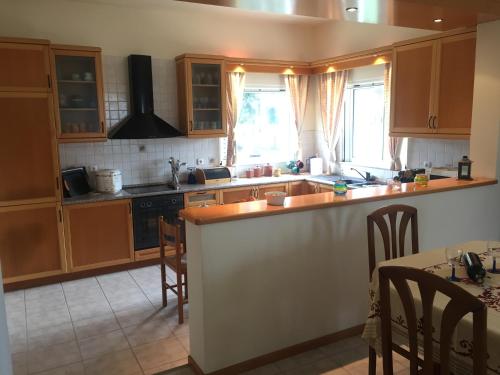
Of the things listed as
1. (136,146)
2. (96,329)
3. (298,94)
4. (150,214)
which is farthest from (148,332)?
(298,94)

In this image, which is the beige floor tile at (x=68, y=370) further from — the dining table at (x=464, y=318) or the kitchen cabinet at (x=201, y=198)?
the kitchen cabinet at (x=201, y=198)

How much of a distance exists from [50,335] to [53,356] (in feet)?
1.10

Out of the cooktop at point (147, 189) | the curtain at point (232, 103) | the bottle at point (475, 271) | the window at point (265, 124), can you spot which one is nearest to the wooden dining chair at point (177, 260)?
the cooktop at point (147, 189)

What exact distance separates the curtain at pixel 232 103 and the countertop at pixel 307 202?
2623 mm

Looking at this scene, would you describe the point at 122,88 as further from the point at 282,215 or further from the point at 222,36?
the point at 282,215

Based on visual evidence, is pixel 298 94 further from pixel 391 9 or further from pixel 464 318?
pixel 464 318

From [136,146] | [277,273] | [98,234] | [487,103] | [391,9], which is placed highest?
[391,9]

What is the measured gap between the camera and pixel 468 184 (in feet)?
11.0

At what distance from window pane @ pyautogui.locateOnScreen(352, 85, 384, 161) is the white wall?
1.61 meters

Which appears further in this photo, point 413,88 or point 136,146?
point 136,146

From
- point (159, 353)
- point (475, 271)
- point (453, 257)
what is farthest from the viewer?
point (159, 353)

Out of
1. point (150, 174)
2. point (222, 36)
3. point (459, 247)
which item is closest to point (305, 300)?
point (459, 247)

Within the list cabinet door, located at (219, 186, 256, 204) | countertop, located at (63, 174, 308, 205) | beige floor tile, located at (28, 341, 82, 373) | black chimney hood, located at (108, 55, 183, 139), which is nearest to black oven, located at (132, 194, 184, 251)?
countertop, located at (63, 174, 308, 205)

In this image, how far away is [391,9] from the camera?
294cm
